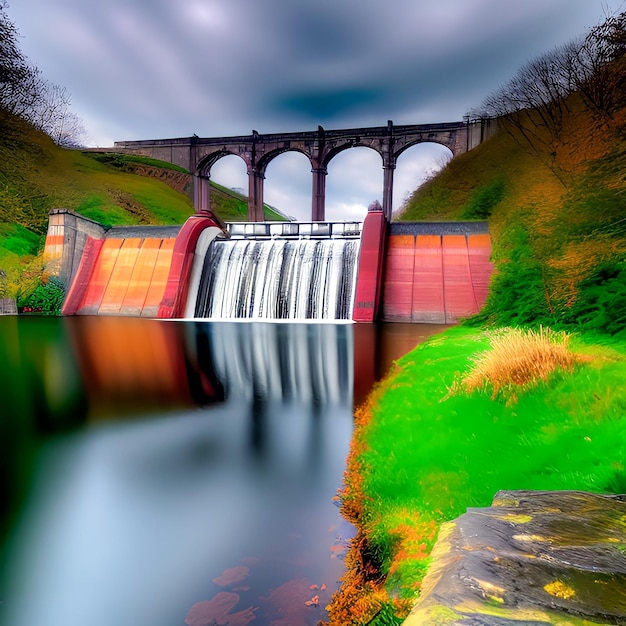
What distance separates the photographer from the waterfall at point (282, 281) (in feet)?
54.6

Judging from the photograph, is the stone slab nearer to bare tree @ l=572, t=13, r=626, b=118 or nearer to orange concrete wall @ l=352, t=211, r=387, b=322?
bare tree @ l=572, t=13, r=626, b=118

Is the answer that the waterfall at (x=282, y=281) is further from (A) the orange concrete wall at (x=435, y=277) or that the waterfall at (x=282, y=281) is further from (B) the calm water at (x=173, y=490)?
(B) the calm water at (x=173, y=490)

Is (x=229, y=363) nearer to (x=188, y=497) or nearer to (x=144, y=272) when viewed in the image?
(x=188, y=497)

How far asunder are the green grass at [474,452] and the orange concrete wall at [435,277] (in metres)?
10.5

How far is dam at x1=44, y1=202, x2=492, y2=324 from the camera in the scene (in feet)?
53.2

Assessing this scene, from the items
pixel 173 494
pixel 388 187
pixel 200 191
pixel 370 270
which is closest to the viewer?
pixel 173 494

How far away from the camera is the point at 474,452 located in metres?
3.56

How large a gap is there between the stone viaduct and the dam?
22.9m

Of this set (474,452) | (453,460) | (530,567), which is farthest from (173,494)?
(530,567)

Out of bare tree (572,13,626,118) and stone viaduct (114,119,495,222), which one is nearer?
bare tree (572,13,626,118)

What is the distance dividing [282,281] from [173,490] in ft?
45.4

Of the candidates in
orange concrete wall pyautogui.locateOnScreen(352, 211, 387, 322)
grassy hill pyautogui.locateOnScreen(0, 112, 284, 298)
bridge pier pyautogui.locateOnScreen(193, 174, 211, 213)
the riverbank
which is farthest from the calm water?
bridge pier pyautogui.locateOnScreen(193, 174, 211, 213)

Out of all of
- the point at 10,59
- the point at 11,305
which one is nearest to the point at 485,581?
the point at 10,59

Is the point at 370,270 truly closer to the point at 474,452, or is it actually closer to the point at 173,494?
the point at 474,452
